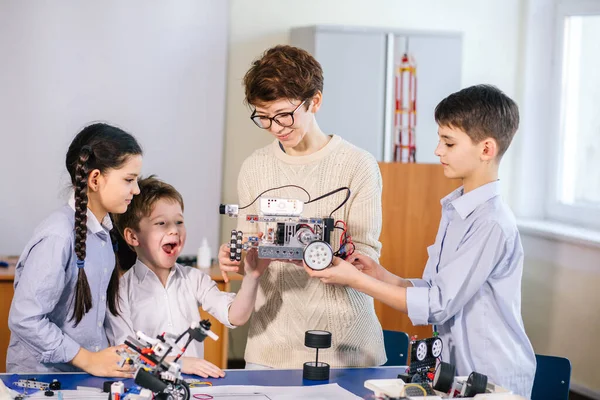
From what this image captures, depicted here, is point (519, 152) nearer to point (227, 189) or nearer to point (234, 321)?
point (227, 189)

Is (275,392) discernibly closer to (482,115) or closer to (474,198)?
(474,198)

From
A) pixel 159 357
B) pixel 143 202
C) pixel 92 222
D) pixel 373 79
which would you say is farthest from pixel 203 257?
pixel 159 357

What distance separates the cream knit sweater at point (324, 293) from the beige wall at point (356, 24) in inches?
98.0

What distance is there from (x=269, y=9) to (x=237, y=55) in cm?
34

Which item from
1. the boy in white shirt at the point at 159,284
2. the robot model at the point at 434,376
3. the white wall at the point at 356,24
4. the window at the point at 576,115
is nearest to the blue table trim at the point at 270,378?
the robot model at the point at 434,376

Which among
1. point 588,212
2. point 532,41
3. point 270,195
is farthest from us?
point 532,41

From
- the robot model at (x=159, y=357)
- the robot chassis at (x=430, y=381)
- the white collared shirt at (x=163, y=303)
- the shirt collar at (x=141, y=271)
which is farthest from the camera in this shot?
the shirt collar at (x=141, y=271)

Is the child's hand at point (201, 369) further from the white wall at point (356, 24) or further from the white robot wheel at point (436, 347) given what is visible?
the white wall at point (356, 24)

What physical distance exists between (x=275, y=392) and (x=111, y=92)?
286 centimetres

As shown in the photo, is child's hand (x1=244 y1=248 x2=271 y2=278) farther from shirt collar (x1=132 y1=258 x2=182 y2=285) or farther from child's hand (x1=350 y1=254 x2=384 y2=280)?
shirt collar (x1=132 y1=258 x2=182 y2=285)

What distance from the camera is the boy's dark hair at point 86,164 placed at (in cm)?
234

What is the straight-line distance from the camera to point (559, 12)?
202 inches

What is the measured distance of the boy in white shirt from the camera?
2.57 meters

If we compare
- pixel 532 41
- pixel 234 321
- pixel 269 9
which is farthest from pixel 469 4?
pixel 234 321
